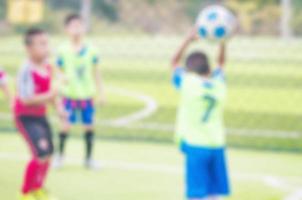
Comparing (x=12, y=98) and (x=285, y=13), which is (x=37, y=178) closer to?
(x=12, y=98)

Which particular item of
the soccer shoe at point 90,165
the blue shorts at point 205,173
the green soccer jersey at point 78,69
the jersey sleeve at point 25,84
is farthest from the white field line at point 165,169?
the jersey sleeve at point 25,84

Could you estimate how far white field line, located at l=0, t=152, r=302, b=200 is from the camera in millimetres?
8031

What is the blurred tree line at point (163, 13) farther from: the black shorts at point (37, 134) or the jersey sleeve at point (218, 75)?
the jersey sleeve at point (218, 75)

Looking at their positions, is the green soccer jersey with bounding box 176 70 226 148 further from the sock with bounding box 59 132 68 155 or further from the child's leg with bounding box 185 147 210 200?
the sock with bounding box 59 132 68 155

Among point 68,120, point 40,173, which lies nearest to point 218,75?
point 40,173

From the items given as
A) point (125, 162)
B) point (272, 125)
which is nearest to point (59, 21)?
point (272, 125)

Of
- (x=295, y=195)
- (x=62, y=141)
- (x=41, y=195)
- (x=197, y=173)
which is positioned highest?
(x=197, y=173)

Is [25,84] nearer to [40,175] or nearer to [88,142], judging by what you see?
[40,175]

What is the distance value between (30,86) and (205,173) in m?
1.65

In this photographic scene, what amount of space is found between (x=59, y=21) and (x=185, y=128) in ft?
61.0

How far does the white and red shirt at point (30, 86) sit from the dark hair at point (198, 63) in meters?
1.31

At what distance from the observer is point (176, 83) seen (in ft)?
21.8

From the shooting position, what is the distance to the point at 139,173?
28.8ft

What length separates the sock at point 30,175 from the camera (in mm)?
6812
